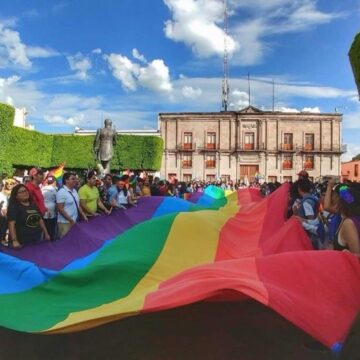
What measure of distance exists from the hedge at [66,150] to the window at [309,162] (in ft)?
59.9

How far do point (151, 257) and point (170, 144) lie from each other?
5234cm

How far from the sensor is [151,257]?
5832 millimetres

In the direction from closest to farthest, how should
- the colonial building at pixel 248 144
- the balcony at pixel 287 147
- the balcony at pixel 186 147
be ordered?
the colonial building at pixel 248 144 → the balcony at pixel 287 147 → the balcony at pixel 186 147

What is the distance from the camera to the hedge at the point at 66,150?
3438 centimetres

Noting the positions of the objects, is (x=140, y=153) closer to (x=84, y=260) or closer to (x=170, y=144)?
(x=170, y=144)

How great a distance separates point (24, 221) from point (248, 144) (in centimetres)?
5233

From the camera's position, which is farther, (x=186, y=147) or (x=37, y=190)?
(x=186, y=147)

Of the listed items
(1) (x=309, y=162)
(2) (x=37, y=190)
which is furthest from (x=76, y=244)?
(1) (x=309, y=162)

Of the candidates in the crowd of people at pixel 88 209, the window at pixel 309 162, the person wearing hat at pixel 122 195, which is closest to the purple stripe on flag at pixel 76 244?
the crowd of people at pixel 88 209

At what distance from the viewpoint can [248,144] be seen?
5791 cm

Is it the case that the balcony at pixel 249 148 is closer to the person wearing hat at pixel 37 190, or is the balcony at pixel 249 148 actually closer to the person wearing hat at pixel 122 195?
the person wearing hat at pixel 122 195

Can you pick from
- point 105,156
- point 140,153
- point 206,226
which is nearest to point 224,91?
point 140,153

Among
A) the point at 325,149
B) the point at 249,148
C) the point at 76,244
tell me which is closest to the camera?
the point at 76,244

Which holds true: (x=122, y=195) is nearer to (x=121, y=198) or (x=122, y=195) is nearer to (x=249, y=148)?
(x=121, y=198)
